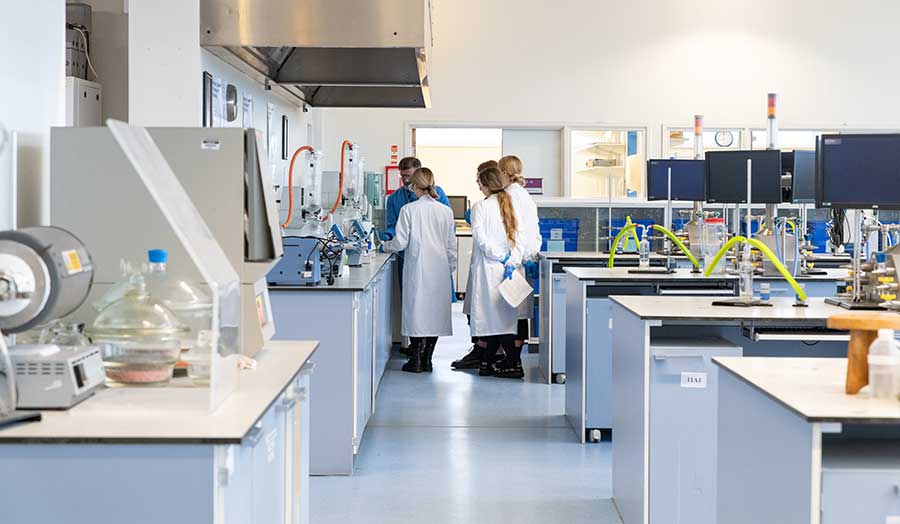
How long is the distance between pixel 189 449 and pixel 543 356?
5.48 meters

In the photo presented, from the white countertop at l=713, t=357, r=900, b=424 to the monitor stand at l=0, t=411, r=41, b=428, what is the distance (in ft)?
4.78

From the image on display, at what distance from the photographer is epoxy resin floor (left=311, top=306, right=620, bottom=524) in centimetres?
392

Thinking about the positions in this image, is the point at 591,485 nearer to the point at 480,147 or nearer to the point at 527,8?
the point at 527,8

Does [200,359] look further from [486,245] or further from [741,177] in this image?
[486,245]

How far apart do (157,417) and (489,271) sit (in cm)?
493

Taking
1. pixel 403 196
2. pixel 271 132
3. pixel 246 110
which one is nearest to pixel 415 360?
pixel 403 196

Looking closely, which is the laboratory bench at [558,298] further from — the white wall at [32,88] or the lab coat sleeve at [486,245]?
the white wall at [32,88]

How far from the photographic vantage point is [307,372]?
Answer: 2637mm

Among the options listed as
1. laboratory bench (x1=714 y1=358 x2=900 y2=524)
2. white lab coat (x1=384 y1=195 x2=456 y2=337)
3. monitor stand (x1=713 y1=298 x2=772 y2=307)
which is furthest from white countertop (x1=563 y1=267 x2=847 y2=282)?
laboratory bench (x1=714 y1=358 x2=900 y2=524)

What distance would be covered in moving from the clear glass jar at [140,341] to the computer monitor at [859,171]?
2494 millimetres

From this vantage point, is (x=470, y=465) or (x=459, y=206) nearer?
(x=470, y=465)

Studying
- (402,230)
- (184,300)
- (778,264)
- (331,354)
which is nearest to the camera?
(184,300)

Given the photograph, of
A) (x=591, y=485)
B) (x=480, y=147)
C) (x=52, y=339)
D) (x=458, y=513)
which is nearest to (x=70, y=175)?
(x=52, y=339)

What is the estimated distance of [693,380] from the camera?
3.48m
